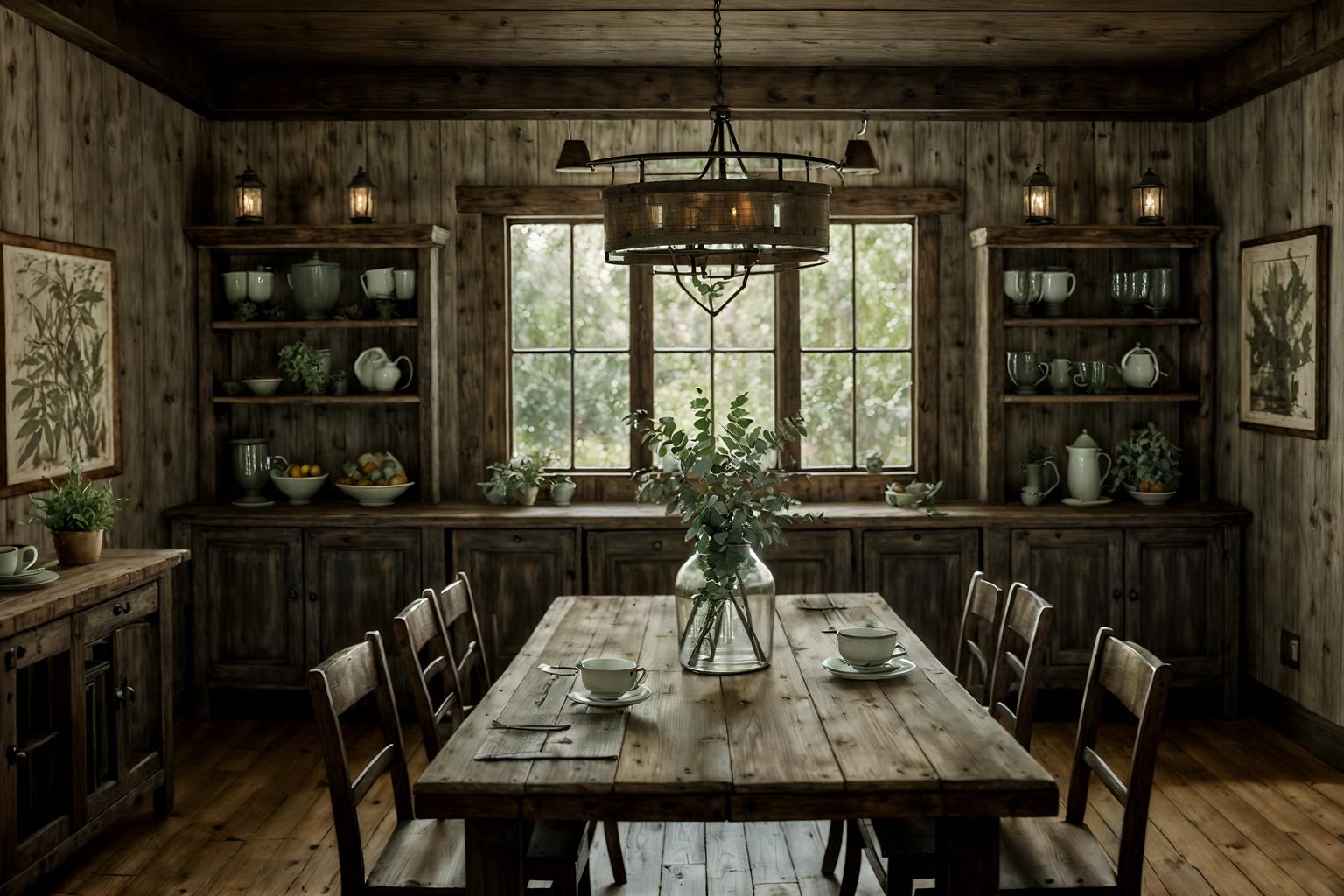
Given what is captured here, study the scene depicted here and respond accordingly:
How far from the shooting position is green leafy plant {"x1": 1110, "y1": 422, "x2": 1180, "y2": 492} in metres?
5.32

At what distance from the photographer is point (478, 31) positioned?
472cm

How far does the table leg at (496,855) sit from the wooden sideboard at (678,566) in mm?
2820

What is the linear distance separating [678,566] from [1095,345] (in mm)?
2214

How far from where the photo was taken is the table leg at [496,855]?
2.26 meters

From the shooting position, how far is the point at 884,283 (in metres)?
5.61

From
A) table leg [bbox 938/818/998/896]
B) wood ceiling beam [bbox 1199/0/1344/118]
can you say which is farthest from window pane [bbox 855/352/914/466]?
table leg [bbox 938/818/998/896]

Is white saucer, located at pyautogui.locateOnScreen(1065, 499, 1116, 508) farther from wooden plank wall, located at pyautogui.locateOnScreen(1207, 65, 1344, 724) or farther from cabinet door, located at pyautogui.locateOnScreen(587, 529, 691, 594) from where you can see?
cabinet door, located at pyautogui.locateOnScreen(587, 529, 691, 594)

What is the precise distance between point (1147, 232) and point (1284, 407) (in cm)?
95

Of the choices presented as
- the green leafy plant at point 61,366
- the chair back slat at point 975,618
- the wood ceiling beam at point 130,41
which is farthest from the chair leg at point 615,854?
the wood ceiling beam at point 130,41

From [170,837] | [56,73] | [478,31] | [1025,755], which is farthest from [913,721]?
[56,73]

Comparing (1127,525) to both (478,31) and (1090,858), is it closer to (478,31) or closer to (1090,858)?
(1090,858)

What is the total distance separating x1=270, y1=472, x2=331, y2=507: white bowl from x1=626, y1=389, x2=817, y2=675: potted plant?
278 centimetres

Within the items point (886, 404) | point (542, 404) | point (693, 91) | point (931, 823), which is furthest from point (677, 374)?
point (931, 823)

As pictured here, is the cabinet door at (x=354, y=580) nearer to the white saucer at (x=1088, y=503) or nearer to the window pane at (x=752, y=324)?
the window pane at (x=752, y=324)
